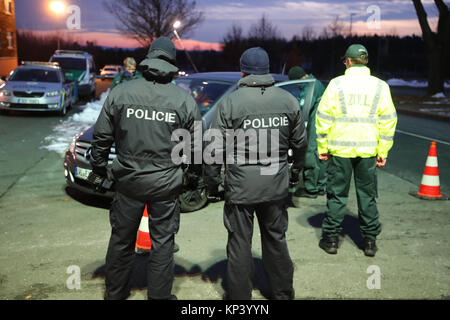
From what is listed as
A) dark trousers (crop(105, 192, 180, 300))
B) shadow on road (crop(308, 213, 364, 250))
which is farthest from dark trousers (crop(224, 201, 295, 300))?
shadow on road (crop(308, 213, 364, 250))

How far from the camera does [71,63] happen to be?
19828 mm

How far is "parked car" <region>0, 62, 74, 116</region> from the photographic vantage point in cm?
1373

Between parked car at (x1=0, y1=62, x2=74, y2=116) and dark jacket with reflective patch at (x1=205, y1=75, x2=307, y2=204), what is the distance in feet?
39.6

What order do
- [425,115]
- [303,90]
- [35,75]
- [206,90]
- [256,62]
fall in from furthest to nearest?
[425,115] < [35,75] < [303,90] < [206,90] < [256,62]

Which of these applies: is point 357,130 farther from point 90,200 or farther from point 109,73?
point 109,73

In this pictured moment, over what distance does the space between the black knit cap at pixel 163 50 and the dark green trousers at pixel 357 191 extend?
1.88 m

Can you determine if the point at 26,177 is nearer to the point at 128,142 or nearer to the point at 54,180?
the point at 54,180

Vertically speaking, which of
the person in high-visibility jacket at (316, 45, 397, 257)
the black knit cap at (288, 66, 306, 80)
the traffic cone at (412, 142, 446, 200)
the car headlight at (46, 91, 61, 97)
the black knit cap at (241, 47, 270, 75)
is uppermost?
the black knit cap at (241, 47, 270, 75)

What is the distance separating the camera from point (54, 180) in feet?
22.4

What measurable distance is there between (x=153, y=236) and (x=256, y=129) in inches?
41.7

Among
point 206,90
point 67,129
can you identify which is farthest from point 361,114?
point 67,129

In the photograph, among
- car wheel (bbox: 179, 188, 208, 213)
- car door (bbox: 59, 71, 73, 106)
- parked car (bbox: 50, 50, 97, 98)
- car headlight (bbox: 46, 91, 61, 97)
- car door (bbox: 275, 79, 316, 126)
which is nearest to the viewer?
car wheel (bbox: 179, 188, 208, 213)

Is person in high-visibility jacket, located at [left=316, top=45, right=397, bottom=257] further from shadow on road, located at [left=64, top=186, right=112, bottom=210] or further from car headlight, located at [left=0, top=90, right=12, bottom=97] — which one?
car headlight, located at [left=0, top=90, right=12, bottom=97]

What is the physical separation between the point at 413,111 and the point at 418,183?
39.7 ft
